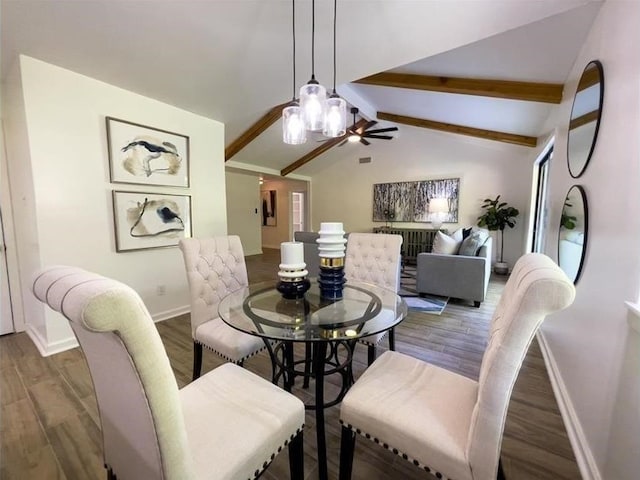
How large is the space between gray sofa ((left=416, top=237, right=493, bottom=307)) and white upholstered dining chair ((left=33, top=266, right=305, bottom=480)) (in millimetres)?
3069

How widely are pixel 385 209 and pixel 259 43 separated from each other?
5.28m

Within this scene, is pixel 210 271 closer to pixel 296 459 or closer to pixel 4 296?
pixel 296 459

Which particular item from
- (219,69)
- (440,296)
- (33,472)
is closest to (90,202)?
(219,69)

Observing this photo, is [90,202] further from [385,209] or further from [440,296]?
[385,209]

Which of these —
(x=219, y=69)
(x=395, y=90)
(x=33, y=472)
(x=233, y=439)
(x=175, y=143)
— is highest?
(x=395, y=90)

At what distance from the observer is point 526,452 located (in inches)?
54.6

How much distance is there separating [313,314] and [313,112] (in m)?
1.26

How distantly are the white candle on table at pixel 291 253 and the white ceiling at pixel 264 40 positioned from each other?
1625mm

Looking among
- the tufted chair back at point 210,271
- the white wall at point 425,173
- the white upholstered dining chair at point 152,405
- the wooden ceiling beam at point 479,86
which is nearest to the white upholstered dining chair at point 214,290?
the tufted chair back at point 210,271

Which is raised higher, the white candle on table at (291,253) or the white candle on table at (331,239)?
the white candle on table at (331,239)

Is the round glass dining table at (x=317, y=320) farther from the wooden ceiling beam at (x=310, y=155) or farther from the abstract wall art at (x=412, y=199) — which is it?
the wooden ceiling beam at (x=310, y=155)

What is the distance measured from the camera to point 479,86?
311 cm

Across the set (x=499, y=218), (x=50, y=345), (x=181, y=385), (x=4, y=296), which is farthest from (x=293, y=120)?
(x=499, y=218)

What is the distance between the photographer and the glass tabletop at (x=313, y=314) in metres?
1.29
